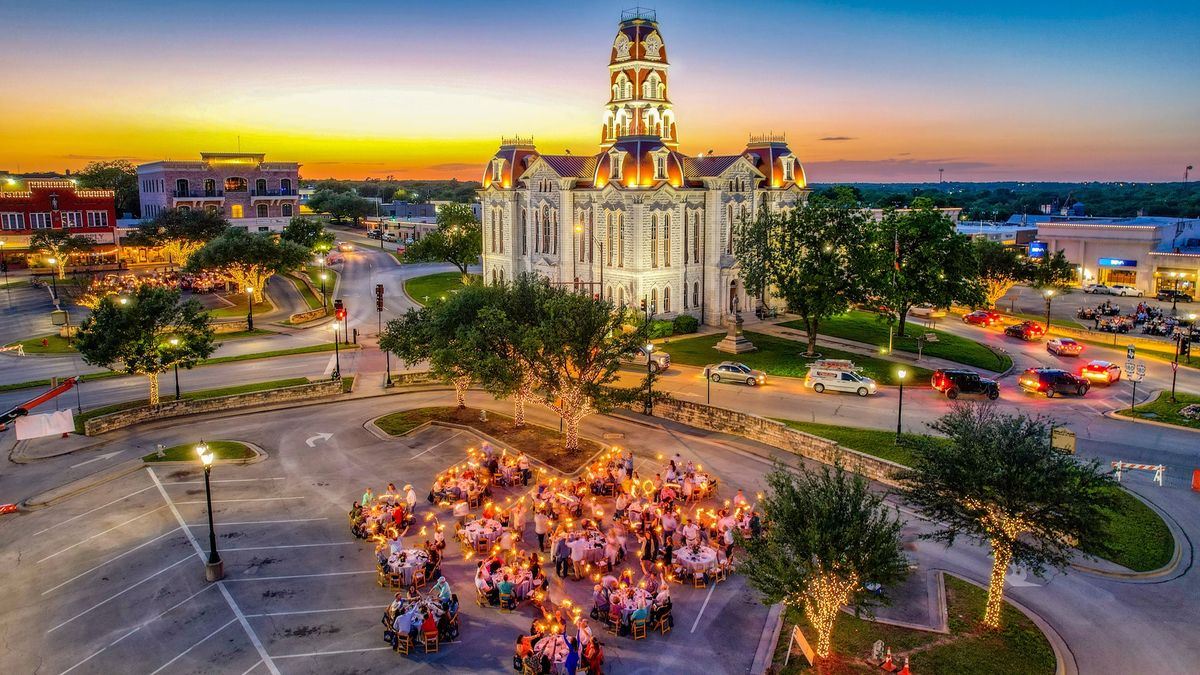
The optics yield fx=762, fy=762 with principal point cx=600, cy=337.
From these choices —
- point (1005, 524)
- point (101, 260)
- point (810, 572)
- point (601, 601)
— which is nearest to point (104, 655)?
point (601, 601)

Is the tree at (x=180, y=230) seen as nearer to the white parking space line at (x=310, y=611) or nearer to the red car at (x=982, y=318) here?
the white parking space line at (x=310, y=611)

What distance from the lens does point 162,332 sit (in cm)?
3975

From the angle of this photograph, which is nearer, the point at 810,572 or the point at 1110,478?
the point at 810,572

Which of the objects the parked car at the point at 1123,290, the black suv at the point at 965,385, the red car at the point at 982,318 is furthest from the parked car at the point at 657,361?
the parked car at the point at 1123,290

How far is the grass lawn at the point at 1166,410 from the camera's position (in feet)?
121

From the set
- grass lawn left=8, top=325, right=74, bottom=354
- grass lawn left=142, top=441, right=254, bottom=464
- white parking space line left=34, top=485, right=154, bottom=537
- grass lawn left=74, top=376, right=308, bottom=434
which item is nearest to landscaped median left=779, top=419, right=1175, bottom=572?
grass lawn left=142, top=441, right=254, bottom=464

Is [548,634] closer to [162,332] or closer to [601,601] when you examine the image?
[601,601]

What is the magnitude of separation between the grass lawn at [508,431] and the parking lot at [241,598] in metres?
6.28

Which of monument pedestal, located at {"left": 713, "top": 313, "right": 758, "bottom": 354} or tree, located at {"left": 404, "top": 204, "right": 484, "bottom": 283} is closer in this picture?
monument pedestal, located at {"left": 713, "top": 313, "right": 758, "bottom": 354}

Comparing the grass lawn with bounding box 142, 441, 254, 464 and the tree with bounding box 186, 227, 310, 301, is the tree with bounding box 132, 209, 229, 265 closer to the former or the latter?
the tree with bounding box 186, 227, 310, 301

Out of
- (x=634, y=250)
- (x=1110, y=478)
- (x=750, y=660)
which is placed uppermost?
(x=634, y=250)

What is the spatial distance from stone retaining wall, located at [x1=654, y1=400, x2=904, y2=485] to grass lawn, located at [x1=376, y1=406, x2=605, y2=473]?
5.57 metres

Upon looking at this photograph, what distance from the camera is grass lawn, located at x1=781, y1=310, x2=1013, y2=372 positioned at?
51.4 m

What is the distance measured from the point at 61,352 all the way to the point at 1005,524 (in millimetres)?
60336
